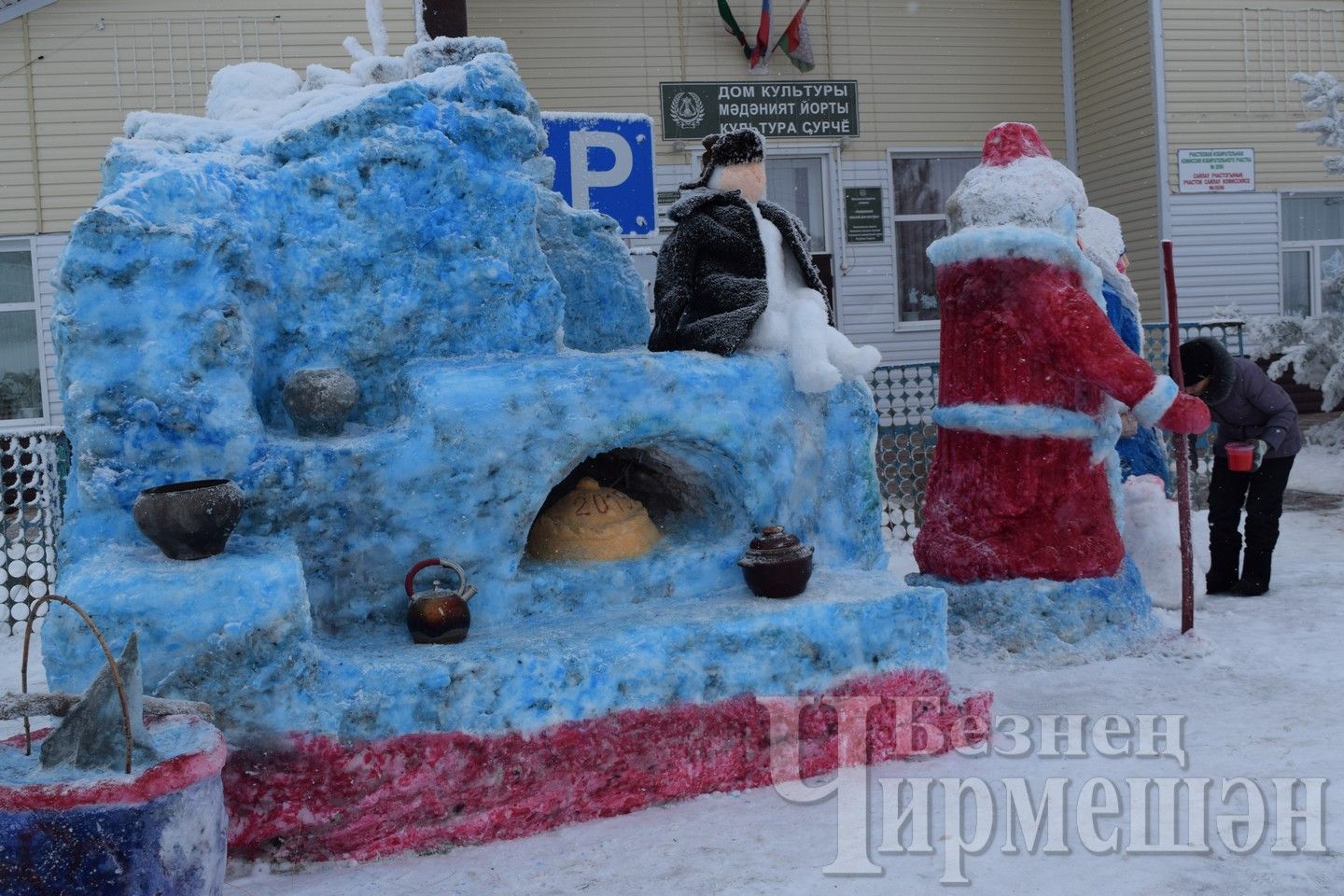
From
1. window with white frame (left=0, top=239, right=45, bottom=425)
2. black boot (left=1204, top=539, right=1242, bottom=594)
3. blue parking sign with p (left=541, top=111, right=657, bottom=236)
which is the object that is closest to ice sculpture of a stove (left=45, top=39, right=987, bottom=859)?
blue parking sign with p (left=541, top=111, right=657, bottom=236)

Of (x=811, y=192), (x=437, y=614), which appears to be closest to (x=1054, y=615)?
(x=437, y=614)

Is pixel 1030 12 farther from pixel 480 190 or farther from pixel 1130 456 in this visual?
pixel 480 190

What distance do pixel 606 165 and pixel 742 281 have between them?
188 centimetres

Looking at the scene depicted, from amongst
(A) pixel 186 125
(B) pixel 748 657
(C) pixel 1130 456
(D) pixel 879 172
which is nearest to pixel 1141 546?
(C) pixel 1130 456

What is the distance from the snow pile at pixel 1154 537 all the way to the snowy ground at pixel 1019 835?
471mm

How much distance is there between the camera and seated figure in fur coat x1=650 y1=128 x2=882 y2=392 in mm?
4438

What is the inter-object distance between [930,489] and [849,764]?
178 cm

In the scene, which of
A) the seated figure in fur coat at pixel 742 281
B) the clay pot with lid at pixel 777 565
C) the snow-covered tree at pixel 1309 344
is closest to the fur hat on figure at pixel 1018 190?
the seated figure in fur coat at pixel 742 281

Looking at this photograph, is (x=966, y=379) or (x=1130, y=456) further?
(x=1130, y=456)

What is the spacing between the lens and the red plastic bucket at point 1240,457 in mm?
6082

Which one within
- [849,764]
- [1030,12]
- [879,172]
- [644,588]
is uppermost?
[1030,12]

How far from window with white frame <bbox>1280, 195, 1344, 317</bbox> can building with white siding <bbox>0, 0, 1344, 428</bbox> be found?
0.07ft

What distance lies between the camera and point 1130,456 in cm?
602

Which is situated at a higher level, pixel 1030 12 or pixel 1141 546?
pixel 1030 12
